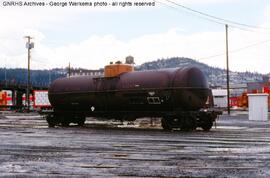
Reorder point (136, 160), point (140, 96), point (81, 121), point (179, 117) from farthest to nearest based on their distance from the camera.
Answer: point (81, 121)
point (140, 96)
point (179, 117)
point (136, 160)

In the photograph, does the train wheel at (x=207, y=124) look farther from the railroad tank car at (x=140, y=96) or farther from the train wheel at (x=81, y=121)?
the train wheel at (x=81, y=121)

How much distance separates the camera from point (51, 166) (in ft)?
32.2

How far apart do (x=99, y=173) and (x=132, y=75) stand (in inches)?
626

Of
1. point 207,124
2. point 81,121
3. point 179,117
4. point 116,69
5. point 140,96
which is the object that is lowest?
point 81,121

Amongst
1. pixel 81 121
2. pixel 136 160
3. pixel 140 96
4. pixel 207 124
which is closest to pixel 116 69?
pixel 140 96

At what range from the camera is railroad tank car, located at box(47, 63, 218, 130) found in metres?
22.1

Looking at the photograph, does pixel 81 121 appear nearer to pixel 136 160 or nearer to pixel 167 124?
pixel 167 124

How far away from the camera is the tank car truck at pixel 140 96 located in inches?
870

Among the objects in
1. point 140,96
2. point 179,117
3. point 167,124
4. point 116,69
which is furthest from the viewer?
point 116,69

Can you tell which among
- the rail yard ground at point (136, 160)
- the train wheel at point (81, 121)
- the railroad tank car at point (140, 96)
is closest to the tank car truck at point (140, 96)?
the railroad tank car at point (140, 96)

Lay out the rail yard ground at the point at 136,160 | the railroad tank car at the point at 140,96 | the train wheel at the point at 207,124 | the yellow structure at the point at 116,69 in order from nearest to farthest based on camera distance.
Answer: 1. the rail yard ground at the point at 136,160
2. the railroad tank car at the point at 140,96
3. the train wheel at the point at 207,124
4. the yellow structure at the point at 116,69

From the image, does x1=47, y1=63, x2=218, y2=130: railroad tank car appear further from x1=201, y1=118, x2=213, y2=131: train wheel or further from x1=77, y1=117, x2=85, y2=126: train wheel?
x1=77, y1=117, x2=85, y2=126: train wheel

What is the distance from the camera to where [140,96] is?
23.4 m

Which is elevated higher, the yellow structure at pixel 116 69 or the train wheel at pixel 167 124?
the yellow structure at pixel 116 69
